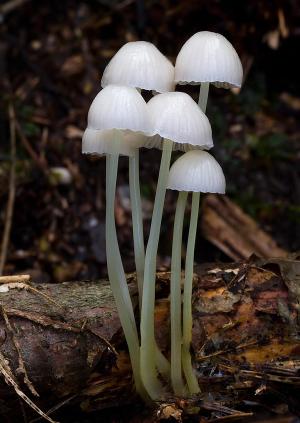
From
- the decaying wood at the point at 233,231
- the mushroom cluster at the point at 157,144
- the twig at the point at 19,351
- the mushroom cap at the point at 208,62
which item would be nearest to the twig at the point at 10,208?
the decaying wood at the point at 233,231

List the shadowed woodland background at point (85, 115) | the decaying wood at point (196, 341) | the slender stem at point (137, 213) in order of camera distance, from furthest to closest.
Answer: the shadowed woodland background at point (85, 115) < the slender stem at point (137, 213) < the decaying wood at point (196, 341)

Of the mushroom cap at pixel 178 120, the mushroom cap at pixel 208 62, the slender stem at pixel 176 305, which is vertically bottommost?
the slender stem at pixel 176 305

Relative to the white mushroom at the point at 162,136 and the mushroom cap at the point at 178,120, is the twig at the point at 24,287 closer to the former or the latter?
the white mushroom at the point at 162,136

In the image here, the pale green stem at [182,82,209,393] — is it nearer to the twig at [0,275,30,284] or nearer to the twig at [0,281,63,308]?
the twig at [0,281,63,308]

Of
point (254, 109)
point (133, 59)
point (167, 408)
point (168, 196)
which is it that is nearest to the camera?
point (133, 59)

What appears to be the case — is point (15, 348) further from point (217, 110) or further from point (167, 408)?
point (217, 110)

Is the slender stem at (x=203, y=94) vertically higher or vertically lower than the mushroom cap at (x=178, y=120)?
higher

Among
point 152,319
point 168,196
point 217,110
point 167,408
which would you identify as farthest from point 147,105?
point 217,110

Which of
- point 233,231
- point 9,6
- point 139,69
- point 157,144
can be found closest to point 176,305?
point 157,144
